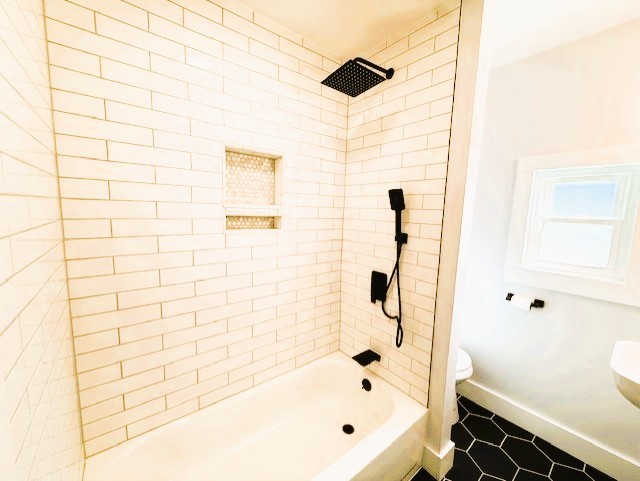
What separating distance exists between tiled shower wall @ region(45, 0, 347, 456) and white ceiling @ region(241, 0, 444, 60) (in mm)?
90

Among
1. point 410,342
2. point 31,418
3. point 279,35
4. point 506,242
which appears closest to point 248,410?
point 410,342

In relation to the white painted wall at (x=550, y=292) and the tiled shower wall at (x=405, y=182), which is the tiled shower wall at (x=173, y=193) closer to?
the tiled shower wall at (x=405, y=182)

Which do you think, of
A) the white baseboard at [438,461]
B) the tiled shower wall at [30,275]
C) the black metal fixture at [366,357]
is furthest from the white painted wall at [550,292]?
the tiled shower wall at [30,275]

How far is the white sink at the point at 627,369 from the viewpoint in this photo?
3.56 feet

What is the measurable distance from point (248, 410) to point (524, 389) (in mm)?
2015

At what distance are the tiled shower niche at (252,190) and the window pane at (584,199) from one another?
78.2 inches

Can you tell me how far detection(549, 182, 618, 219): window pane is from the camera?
162cm

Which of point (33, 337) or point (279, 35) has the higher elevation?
point (279, 35)

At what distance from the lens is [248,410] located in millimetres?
1633

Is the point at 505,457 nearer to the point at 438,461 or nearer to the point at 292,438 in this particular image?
the point at 438,461

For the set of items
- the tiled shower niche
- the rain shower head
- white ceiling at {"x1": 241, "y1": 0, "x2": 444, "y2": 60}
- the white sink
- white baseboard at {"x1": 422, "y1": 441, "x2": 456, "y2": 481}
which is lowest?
white baseboard at {"x1": 422, "y1": 441, "x2": 456, "y2": 481}

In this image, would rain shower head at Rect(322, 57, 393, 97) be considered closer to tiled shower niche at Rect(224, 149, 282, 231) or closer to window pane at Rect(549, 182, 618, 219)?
tiled shower niche at Rect(224, 149, 282, 231)

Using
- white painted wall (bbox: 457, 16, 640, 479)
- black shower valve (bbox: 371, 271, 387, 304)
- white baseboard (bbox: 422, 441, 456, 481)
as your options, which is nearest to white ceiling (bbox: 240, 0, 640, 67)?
white painted wall (bbox: 457, 16, 640, 479)

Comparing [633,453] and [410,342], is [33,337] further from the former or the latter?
[633,453]
